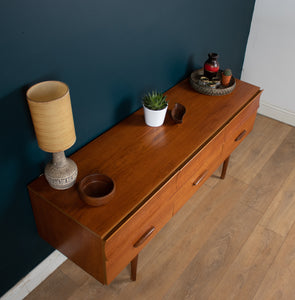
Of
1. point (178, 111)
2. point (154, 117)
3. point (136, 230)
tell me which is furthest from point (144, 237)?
point (178, 111)

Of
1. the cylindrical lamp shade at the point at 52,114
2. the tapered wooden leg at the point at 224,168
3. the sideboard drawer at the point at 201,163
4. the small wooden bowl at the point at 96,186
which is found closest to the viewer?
the cylindrical lamp shade at the point at 52,114

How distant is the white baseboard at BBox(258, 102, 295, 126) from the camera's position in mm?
2930

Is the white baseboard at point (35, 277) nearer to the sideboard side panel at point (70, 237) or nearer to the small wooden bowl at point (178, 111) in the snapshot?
the sideboard side panel at point (70, 237)

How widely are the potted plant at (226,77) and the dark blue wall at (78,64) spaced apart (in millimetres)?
248

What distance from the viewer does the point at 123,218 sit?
4.60 feet

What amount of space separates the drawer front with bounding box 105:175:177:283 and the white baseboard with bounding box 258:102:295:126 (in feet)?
5.58

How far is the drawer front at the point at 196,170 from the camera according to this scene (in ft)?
5.59

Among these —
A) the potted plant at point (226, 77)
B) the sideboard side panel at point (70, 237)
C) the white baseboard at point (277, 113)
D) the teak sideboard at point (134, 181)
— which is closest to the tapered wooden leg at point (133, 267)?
the teak sideboard at point (134, 181)

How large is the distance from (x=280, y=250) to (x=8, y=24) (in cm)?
179

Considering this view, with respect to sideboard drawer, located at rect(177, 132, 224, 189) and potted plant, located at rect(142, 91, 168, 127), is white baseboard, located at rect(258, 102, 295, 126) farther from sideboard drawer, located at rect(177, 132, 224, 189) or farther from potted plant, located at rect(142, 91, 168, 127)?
potted plant, located at rect(142, 91, 168, 127)

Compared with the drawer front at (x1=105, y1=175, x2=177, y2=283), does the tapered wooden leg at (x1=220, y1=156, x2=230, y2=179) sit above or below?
below

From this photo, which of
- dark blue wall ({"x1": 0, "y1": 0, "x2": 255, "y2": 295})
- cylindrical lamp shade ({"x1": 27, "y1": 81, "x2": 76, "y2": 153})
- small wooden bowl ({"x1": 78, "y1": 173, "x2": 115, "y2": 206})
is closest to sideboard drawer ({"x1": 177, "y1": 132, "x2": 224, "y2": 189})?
small wooden bowl ({"x1": 78, "y1": 173, "x2": 115, "y2": 206})

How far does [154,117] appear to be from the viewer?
1803 mm

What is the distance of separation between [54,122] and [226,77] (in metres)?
1.26
